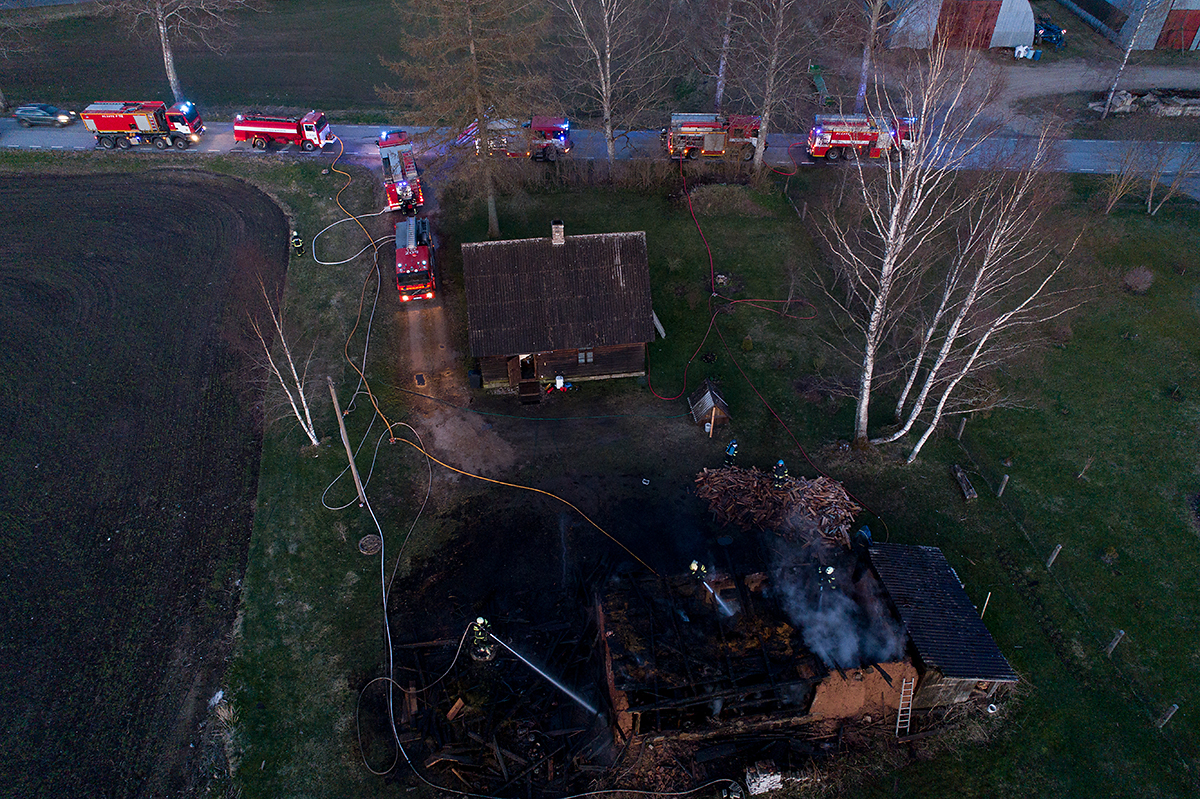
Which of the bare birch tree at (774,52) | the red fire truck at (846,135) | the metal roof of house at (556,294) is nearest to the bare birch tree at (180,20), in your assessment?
the metal roof of house at (556,294)

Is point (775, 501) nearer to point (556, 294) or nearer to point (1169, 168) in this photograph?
point (556, 294)

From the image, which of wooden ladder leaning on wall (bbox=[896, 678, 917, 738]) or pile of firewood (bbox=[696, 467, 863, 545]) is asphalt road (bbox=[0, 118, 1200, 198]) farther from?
wooden ladder leaning on wall (bbox=[896, 678, 917, 738])

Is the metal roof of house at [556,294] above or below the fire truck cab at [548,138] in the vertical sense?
below

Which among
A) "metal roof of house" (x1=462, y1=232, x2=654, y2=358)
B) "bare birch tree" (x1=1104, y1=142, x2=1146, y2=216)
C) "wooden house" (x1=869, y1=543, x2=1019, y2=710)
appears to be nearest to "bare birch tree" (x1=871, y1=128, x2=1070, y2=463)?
"bare birch tree" (x1=1104, y1=142, x2=1146, y2=216)

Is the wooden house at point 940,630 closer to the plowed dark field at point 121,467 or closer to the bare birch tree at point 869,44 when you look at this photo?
the plowed dark field at point 121,467

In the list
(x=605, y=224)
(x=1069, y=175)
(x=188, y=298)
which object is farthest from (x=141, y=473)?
(x=1069, y=175)

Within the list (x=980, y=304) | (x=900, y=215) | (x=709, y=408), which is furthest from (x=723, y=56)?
(x=709, y=408)

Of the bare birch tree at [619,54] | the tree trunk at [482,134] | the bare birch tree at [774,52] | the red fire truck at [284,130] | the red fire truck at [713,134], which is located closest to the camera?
the tree trunk at [482,134]
